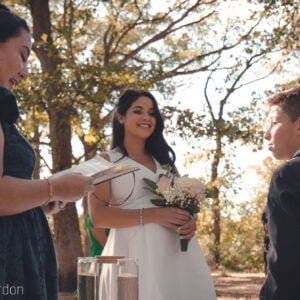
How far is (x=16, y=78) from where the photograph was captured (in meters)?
2.59

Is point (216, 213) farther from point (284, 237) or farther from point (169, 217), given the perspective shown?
point (284, 237)

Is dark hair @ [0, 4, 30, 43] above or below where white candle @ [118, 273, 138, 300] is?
above

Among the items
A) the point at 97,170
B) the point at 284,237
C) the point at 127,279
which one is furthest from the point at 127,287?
the point at 284,237

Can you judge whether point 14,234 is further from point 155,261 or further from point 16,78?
point 155,261

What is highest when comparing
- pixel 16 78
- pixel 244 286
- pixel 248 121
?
pixel 248 121

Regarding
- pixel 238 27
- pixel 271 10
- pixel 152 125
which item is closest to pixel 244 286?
pixel 271 10

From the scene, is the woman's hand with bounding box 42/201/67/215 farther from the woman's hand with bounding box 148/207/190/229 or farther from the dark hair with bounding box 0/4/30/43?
the woman's hand with bounding box 148/207/190/229

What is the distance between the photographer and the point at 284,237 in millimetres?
2760

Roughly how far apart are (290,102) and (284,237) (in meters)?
0.81

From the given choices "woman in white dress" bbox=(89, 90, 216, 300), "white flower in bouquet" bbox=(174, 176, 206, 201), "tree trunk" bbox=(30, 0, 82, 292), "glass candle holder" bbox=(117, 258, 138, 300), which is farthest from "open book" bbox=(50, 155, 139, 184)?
"tree trunk" bbox=(30, 0, 82, 292)

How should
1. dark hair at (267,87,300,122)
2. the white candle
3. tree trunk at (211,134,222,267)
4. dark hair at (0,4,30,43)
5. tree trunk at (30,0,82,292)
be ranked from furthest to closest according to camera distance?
tree trunk at (211,134,222,267) → tree trunk at (30,0,82,292) → dark hair at (267,87,300,122) → dark hair at (0,4,30,43) → the white candle

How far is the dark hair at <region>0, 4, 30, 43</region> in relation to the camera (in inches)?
99.3

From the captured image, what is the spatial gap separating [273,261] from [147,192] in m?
1.57

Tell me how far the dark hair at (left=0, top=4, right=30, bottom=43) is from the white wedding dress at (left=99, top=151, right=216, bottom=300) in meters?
1.80
